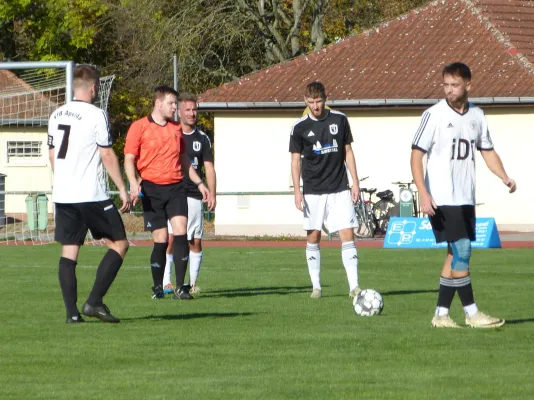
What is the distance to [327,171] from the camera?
12727mm

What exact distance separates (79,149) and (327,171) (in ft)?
11.1

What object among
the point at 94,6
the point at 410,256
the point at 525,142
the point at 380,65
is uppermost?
the point at 94,6

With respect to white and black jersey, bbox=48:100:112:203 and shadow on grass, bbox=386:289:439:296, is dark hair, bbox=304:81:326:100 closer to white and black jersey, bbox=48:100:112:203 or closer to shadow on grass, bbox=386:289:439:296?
shadow on grass, bbox=386:289:439:296

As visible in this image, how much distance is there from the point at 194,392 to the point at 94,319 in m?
4.11

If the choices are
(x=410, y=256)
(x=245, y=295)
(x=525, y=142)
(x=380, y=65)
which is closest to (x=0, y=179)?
(x=380, y=65)

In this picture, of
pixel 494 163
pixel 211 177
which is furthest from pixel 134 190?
pixel 494 163

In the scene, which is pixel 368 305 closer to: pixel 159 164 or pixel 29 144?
pixel 159 164

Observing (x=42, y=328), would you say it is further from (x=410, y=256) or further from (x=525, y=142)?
(x=525, y=142)

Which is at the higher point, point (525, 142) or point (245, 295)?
point (525, 142)

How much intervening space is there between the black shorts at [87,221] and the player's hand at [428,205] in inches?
98.2

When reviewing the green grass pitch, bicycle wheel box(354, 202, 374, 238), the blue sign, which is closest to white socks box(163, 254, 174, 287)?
the green grass pitch

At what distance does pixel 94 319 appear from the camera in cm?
1089

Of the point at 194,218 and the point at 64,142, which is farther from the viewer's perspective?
the point at 194,218

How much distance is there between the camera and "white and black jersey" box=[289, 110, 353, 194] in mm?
12695
